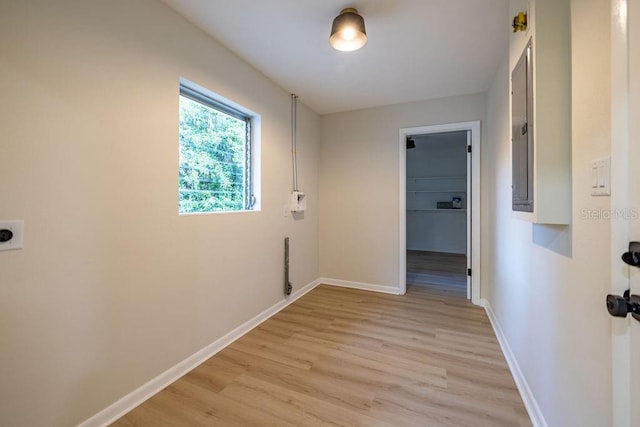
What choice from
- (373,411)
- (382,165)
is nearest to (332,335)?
(373,411)

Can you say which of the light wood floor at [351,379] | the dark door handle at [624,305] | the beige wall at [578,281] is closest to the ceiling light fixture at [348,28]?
the beige wall at [578,281]

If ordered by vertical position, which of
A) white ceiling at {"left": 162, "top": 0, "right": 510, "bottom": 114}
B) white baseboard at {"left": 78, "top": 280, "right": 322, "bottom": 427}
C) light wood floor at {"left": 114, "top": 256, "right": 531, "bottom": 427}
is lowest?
light wood floor at {"left": 114, "top": 256, "right": 531, "bottom": 427}

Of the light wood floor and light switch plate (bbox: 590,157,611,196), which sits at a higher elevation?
light switch plate (bbox: 590,157,611,196)

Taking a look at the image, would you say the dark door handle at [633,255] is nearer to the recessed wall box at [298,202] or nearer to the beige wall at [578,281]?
the beige wall at [578,281]

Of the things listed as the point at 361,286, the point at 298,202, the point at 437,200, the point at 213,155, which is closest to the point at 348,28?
the point at 213,155

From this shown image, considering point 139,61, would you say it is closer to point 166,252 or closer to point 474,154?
point 166,252

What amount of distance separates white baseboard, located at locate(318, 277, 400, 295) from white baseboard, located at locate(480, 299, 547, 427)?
1.19 meters

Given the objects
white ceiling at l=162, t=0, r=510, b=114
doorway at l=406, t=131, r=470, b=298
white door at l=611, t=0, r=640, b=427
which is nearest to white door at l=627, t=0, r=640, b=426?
white door at l=611, t=0, r=640, b=427

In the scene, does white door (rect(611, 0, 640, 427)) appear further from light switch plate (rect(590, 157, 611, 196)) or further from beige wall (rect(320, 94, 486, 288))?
beige wall (rect(320, 94, 486, 288))

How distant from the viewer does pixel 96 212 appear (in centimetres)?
135

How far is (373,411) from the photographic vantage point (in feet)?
4.87

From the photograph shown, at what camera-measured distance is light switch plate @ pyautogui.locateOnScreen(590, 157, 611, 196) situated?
813 millimetres

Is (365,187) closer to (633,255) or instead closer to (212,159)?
(212,159)

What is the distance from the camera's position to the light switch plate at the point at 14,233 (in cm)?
107
